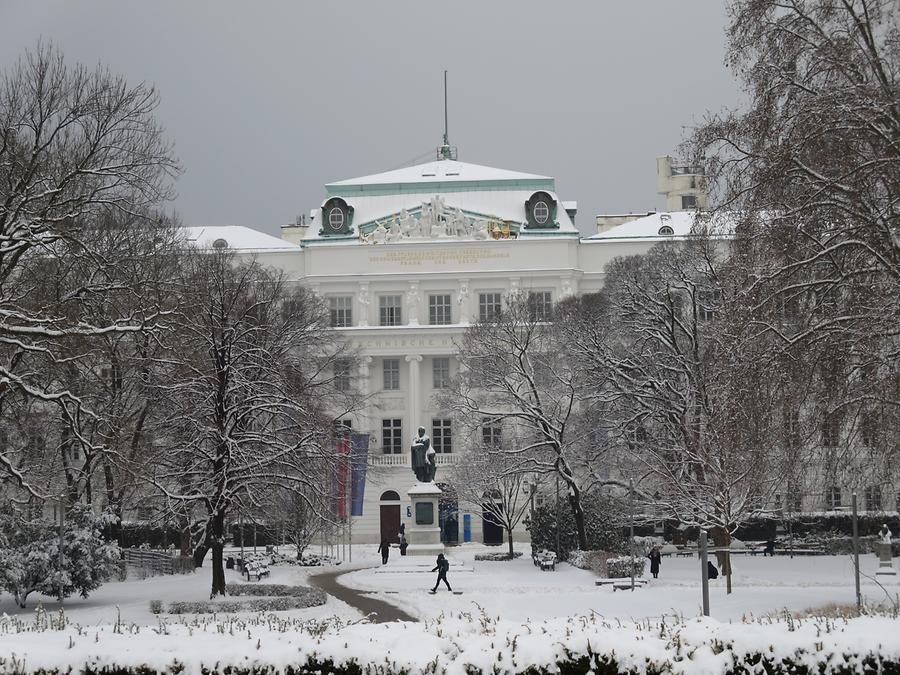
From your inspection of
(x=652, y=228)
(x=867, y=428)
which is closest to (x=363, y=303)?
(x=652, y=228)

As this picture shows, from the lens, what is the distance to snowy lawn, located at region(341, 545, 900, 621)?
93.1 ft

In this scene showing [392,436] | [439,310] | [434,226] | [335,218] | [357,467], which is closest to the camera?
[357,467]

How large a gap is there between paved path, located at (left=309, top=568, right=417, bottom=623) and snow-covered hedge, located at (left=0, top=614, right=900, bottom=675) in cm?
1186

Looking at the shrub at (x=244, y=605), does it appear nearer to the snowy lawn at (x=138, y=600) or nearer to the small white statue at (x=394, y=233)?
the snowy lawn at (x=138, y=600)

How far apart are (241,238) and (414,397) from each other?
635 inches

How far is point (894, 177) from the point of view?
1995 centimetres

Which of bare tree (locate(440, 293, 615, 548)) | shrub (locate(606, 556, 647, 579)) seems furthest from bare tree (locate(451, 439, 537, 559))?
shrub (locate(606, 556, 647, 579))

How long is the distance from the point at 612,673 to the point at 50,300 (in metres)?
19.7

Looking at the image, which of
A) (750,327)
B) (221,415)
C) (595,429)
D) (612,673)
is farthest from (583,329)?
(612,673)

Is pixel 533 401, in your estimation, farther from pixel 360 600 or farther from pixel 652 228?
pixel 652 228

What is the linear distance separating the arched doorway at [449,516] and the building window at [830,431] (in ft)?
127

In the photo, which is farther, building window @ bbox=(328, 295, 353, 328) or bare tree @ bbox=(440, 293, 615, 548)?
building window @ bbox=(328, 295, 353, 328)

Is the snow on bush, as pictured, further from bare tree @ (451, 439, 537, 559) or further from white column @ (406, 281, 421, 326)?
white column @ (406, 281, 421, 326)

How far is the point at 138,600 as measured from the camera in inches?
1298
